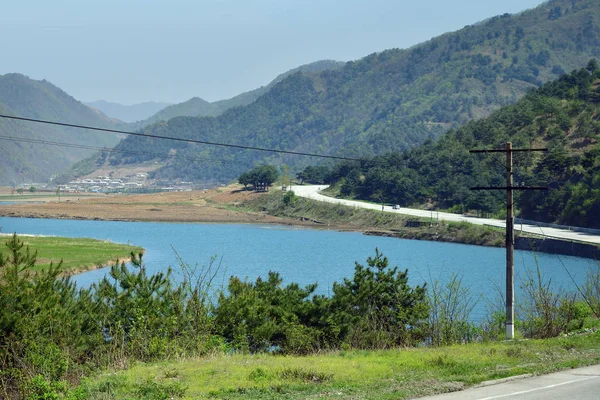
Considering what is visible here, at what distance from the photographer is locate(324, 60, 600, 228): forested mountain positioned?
76.0m

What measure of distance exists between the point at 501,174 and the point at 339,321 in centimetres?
6967

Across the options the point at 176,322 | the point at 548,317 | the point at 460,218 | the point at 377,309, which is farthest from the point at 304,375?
the point at 460,218

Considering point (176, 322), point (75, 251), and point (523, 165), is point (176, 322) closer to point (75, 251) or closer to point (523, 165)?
point (75, 251)

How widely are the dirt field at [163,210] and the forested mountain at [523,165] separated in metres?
14.4

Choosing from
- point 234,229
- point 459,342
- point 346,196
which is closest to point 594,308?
point 459,342

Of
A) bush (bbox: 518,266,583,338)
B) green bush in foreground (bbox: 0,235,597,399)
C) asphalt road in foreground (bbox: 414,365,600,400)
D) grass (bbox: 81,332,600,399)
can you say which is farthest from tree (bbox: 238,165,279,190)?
asphalt road in foreground (bbox: 414,365,600,400)

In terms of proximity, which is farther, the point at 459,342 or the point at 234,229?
the point at 234,229

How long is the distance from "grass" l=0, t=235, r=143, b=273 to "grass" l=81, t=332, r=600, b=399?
117 ft

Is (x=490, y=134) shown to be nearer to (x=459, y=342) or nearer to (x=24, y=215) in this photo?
(x=24, y=215)

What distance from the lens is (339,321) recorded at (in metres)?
22.3

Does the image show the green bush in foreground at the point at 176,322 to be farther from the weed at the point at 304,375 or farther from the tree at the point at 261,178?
the tree at the point at 261,178

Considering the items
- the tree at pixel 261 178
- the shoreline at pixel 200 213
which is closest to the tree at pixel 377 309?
the shoreline at pixel 200 213

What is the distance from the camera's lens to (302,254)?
67125 mm

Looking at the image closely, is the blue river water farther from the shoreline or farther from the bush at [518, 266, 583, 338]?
the bush at [518, 266, 583, 338]
